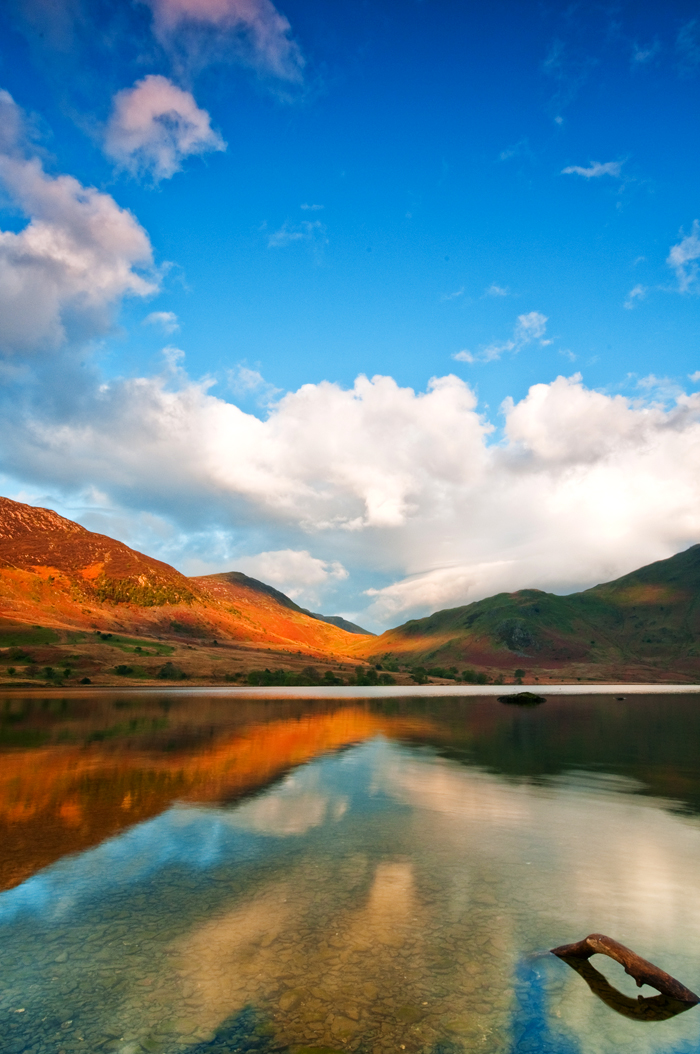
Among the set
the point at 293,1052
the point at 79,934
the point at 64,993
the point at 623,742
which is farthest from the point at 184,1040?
the point at 623,742

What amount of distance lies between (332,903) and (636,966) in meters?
6.40

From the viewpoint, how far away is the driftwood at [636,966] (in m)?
9.68

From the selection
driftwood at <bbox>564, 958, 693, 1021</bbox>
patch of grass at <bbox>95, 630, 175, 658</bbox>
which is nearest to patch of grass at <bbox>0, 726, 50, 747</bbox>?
driftwood at <bbox>564, 958, 693, 1021</bbox>

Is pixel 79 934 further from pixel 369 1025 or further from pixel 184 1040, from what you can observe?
pixel 369 1025

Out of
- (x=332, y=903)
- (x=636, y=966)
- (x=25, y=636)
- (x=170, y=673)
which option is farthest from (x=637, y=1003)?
(x=25, y=636)

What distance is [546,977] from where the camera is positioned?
10297 mm

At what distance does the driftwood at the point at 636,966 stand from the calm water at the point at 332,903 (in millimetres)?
257

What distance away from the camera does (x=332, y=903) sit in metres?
13.4

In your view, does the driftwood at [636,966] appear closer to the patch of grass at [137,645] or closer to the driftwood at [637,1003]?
the driftwood at [637,1003]

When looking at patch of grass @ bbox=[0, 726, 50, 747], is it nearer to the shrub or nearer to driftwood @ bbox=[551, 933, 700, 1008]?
driftwood @ bbox=[551, 933, 700, 1008]

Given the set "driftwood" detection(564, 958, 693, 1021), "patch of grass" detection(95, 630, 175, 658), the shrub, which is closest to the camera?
"driftwood" detection(564, 958, 693, 1021)

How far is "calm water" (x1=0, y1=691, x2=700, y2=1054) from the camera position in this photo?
8742 mm

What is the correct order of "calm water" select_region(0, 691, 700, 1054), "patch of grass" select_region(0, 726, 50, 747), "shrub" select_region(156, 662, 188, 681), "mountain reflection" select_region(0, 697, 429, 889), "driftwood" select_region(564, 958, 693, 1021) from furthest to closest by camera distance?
"shrub" select_region(156, 662, 188, 681), "patch of grass" select_region(0, 726, 50, 747), "mountain reflection" select_region(0, 697, 429, 889), "driftwood" select_region(564, 958, 693, 1021), "calm water" select_region(0, 691, 700, 1054)

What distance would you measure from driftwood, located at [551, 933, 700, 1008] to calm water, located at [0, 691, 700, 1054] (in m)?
0.26
